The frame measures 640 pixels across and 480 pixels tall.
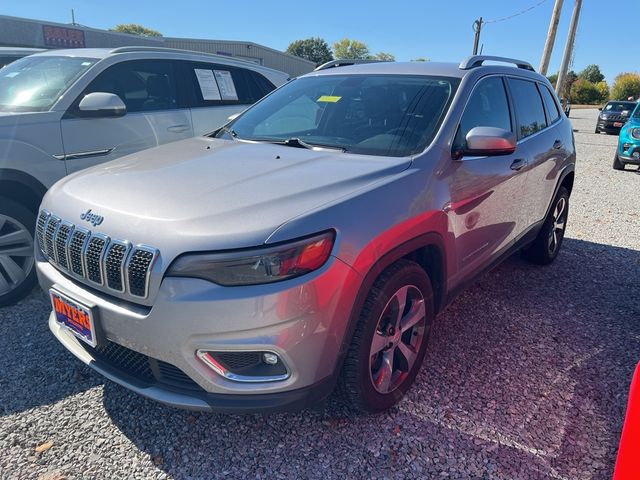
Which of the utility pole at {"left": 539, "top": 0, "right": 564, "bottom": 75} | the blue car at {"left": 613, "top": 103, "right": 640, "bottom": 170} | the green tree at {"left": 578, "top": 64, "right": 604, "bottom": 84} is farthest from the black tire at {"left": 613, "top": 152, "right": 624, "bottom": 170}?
the green tree at {"left": 578, "top": 64, "right": 604, "bottom": 84}

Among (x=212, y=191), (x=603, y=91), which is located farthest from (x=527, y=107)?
(x=603, y=91)

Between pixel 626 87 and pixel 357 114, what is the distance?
2622 inches

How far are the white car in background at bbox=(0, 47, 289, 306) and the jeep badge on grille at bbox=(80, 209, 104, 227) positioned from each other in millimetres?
1714

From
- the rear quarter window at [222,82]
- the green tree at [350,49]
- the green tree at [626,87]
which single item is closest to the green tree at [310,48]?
the green tree at [350,49]

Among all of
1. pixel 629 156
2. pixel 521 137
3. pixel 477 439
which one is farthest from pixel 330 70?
pixel 629 156

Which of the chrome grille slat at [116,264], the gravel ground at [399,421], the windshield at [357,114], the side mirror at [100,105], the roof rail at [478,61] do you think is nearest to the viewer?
the chrome grille slat at [116,264]

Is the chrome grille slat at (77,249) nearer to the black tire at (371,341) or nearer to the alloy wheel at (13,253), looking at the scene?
the black tire at (371,341)

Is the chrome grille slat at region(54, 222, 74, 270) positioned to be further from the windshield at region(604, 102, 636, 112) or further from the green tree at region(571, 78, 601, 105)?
the green tree at region(571, 78, 601, 105)

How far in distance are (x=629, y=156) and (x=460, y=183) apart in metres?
10.2

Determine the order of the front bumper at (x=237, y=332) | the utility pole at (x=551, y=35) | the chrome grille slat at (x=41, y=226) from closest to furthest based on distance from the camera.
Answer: the front bumper at (x=237, y=332) → the chrome grille slat at (x=41, y=226) → the utility pole at (x=551, y=35)

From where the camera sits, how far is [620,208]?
7.34 m

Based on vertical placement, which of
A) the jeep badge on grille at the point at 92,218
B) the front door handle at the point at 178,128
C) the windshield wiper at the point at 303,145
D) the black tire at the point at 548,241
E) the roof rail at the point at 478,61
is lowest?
the black tire at the point at 548,241

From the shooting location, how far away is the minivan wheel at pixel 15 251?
11.2ft

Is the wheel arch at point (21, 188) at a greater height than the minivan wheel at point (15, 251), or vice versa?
the wheel arch at point (21, 188)
